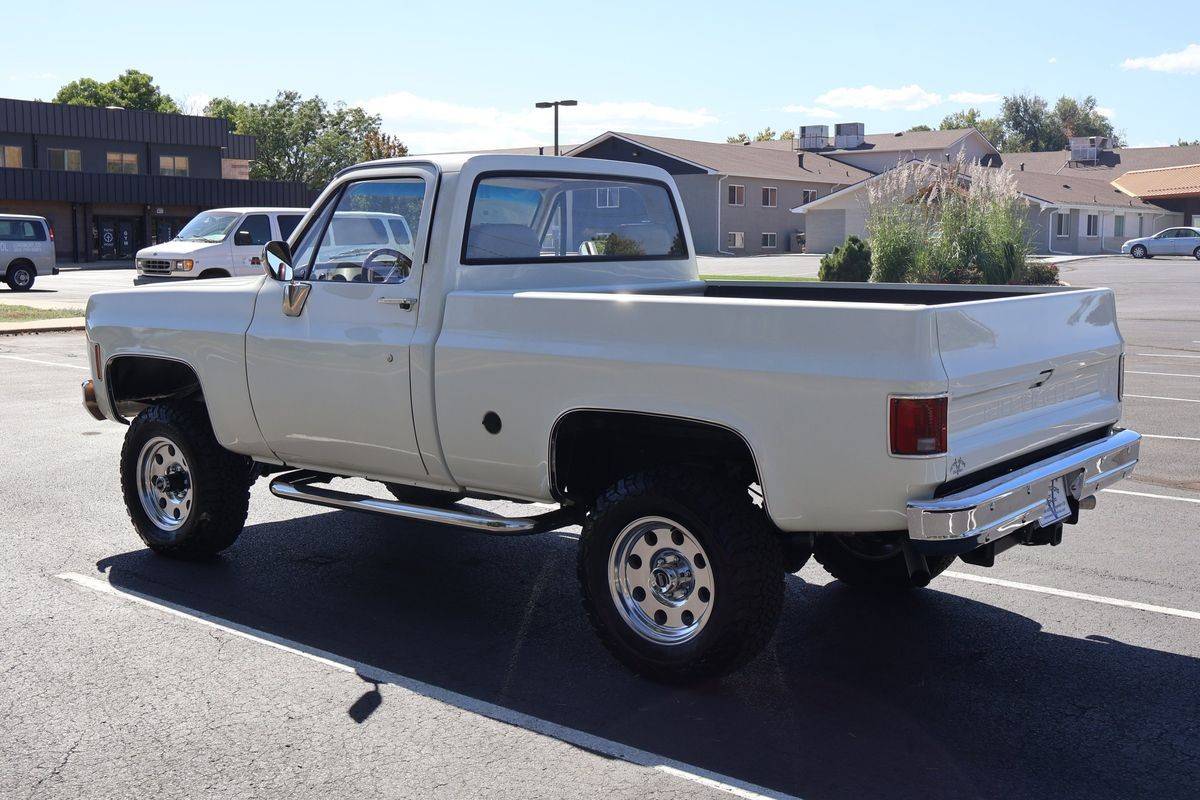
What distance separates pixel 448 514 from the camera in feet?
18.7

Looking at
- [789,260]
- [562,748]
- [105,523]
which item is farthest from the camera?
[789,260]

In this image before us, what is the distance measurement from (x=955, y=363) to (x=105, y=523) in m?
5.60

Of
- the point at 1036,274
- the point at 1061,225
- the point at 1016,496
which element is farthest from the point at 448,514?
the point at 1061,225

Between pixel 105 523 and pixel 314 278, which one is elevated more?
pixel 314 278

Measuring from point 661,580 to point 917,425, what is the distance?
4.36 ft

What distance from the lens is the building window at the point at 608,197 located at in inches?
264

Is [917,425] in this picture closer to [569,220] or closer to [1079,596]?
[1079,596]

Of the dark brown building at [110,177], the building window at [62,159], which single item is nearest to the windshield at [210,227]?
the dark brown building at [110,177]

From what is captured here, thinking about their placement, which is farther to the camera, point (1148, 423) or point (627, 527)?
point (1148, 423)

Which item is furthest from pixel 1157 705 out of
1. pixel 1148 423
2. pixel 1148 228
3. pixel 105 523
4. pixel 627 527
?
pixel 1148 228

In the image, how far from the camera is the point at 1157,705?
190 inches

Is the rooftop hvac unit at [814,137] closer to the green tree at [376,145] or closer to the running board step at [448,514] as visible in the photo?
the green tree at [376,145]

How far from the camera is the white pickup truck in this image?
4.55 m

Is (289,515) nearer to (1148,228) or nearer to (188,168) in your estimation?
(188,168)
